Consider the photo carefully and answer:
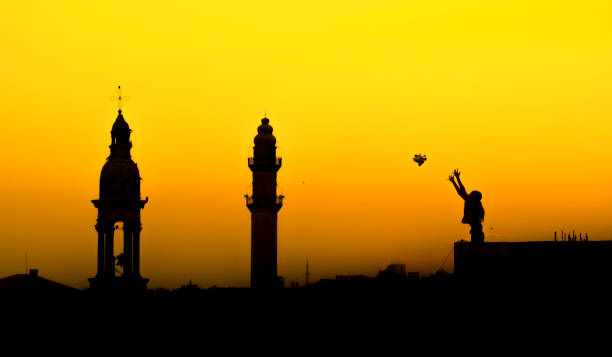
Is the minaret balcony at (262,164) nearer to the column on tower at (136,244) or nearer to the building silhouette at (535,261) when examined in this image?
the column on tower at (136,244)

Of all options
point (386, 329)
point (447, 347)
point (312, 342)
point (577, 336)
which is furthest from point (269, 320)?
point (577, 336)

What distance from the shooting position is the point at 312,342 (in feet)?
199

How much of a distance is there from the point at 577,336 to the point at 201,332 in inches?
969

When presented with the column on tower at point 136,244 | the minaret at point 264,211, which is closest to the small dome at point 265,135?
the minaret at point 264,211

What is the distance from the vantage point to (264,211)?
91500 millimetres

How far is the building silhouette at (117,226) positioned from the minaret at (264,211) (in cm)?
1003

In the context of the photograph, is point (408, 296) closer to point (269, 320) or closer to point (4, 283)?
point (269, 320)

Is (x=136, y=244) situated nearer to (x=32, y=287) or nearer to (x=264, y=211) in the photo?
(x=32, y=287)

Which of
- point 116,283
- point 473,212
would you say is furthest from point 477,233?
point 116,283

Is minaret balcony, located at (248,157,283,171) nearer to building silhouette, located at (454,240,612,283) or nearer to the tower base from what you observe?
the tower base

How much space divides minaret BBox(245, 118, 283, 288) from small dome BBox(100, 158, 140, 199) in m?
9.97

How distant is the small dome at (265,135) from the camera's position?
92250 mm

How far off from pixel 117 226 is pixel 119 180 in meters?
2.47

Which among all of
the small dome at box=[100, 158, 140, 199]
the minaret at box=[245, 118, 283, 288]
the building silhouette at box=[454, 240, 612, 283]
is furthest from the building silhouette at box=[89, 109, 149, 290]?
the building silhouette at box=[454, 240, 612, 283]
